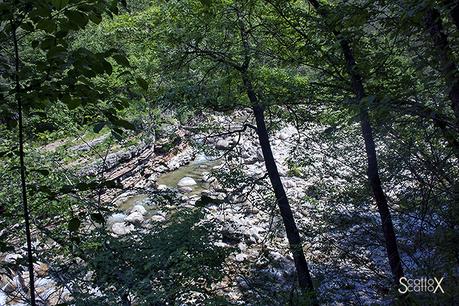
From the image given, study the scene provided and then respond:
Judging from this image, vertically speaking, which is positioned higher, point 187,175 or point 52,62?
point 187,175

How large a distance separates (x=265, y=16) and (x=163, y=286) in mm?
3905

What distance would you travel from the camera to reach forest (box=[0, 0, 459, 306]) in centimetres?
130

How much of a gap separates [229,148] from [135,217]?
2614mm

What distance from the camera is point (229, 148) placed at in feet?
19.3

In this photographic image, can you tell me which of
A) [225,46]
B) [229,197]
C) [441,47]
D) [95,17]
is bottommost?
[95,17]

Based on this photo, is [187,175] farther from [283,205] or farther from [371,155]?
[371,155]

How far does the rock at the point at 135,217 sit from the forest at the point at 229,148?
40 mm

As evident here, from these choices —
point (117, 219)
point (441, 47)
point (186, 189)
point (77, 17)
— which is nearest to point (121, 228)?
point (117, 219)

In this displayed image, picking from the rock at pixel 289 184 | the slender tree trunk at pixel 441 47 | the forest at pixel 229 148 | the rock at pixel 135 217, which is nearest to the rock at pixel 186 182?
the forest at pixel 229 148

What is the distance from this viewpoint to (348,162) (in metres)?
6.55

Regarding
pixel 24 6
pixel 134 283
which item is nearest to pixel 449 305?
pixel 134 283

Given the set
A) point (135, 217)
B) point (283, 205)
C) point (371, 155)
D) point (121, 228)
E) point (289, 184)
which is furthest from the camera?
point (289, 184)

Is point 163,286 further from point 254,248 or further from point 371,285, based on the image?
point 254,248

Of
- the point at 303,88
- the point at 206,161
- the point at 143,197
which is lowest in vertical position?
the point at 303,88
